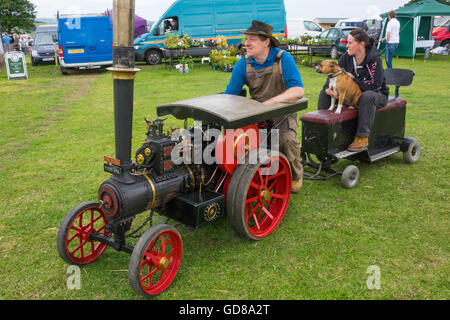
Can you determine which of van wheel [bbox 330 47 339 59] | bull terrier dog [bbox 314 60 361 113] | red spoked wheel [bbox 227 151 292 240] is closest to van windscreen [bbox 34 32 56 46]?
van wheel [bbox 330 47 339 59]

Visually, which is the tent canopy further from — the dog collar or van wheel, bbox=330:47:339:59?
the dog collar

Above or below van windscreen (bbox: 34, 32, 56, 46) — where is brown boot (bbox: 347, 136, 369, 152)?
below

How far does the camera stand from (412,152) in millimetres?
5297

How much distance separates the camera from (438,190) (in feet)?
14.5

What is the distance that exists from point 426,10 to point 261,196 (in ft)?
61.3

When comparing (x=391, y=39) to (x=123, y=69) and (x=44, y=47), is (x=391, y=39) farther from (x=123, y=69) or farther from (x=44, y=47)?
(x=44, y=47)

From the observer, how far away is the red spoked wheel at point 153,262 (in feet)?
8.43

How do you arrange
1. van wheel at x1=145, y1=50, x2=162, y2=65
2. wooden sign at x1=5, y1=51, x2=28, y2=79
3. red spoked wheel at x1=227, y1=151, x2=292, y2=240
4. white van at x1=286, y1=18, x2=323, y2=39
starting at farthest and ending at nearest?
white van at x1=286, y1=18, x2=323, y2=39, van wheel at x1=145, y1=50, x2=162, y2=65, wooden sign at x1=5, y1=51, x2=28, y2=79, red spoked wheel at x1=227, y1=151, x2=292, y2=240

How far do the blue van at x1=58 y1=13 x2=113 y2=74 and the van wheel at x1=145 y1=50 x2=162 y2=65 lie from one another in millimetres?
2102

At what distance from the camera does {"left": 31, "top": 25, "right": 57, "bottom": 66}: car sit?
18.8 m

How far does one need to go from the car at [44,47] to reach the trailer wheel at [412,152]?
1814 cm
